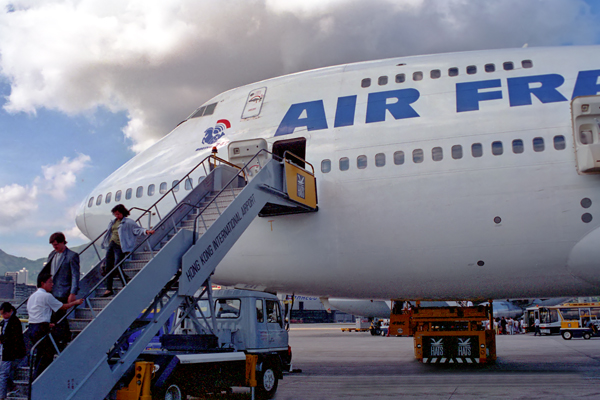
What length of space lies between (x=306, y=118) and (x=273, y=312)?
16.1 feet

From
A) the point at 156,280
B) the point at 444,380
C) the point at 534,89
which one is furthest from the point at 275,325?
the point at 534,89

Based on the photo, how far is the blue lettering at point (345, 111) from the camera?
12562 mm

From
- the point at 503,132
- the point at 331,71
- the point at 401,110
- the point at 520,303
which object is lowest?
the point at 520,303

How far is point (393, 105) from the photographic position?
40.5 feet

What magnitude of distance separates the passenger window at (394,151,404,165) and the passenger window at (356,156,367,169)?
2.31 feet

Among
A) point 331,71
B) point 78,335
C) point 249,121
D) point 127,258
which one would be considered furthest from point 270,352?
point 331,71

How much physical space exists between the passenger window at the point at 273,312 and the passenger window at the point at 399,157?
14.0 feet

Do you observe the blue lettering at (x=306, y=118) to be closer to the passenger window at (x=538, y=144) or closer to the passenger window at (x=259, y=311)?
the passenger window at (x=259, y=311)

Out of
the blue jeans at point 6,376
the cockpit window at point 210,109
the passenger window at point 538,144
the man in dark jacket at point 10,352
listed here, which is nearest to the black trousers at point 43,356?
the man in dark jacket at point 10,352

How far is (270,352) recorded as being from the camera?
10820 millimetres

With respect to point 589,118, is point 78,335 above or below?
below

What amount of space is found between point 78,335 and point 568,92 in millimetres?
10924

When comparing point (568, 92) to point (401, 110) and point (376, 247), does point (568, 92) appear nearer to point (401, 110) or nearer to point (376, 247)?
point (401, 110)

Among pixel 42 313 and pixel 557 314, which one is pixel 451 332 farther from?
pixel 557 314
